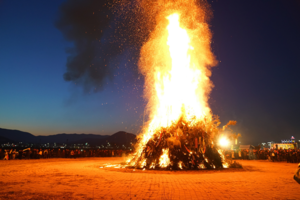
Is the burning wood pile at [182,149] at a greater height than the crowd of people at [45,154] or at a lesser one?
greater

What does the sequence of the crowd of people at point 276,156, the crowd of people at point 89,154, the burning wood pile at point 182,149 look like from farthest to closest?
1. the crowd of people at point 89,154
2. the crowd of people at point 276,156
3. the burning wood pile at point 182,149

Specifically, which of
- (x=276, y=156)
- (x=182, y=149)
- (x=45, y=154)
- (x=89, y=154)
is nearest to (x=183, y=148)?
(x=182, y=149)

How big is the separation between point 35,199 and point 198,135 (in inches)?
566

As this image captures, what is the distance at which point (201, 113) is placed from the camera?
2127 cm

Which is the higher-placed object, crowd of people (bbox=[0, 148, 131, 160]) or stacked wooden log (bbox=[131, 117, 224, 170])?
stacked wooden log (bbox=[131, 117, 224, 170])

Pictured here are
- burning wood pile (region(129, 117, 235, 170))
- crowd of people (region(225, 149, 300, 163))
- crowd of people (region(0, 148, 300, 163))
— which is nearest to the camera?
burning wood pile (region(129, 117, 235, 170))

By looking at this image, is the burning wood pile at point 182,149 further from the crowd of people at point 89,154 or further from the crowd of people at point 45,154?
the crowd of people at point 45,154

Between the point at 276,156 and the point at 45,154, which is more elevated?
the point at 276,156

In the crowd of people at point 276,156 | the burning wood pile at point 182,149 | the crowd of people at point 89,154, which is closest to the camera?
the burning wood pile at point 182,149

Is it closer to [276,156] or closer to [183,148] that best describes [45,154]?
[183,148]

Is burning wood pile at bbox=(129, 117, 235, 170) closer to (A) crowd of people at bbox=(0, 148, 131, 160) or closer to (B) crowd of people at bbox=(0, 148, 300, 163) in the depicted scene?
(B) crowd of people at bbox=(0, 148, 300, 163)

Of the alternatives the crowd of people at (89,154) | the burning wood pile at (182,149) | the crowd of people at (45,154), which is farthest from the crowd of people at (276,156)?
the crowd of people at (45,154)

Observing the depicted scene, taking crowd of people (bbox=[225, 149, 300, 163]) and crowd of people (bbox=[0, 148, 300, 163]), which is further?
crowd of people (bbox=[0, 148, 300, 163])

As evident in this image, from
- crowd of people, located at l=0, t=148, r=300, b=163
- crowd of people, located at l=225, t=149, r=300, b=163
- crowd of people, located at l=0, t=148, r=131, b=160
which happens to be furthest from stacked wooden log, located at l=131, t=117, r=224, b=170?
crowd of people, located at l=0, t=148, r=131, b=160
